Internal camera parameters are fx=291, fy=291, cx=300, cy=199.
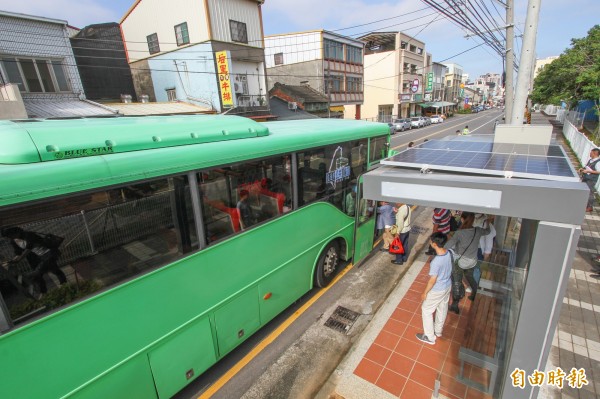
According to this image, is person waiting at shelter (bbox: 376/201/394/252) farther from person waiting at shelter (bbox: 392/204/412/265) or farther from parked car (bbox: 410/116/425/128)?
parked car (bbox: 410/116/425/128)

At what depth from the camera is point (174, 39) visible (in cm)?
2053

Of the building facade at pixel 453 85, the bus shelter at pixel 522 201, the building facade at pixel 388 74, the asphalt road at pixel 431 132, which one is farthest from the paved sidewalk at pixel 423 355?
the building facade at pixel 453 85

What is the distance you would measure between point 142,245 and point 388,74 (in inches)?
2128

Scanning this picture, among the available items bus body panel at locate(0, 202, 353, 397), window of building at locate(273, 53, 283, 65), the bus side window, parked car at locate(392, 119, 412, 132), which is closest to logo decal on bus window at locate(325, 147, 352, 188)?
bus body panel at locate(0, 202, 353, 397)

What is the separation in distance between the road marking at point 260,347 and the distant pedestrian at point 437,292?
81.6 inches

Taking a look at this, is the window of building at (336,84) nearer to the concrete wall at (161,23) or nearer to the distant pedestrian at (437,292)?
the concrete wall at (161,23)

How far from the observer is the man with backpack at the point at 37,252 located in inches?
93.7

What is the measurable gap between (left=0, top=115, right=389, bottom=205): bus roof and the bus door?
2455 millimetres

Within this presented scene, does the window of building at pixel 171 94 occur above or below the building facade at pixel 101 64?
below

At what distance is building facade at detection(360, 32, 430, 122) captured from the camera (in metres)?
48.5

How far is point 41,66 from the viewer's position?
559 inches

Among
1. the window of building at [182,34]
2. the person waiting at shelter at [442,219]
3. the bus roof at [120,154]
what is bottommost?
the person waiting at shelter at [442,219]

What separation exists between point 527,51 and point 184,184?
675 cm

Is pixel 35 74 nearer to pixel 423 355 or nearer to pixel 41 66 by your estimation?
pixel 41 66
